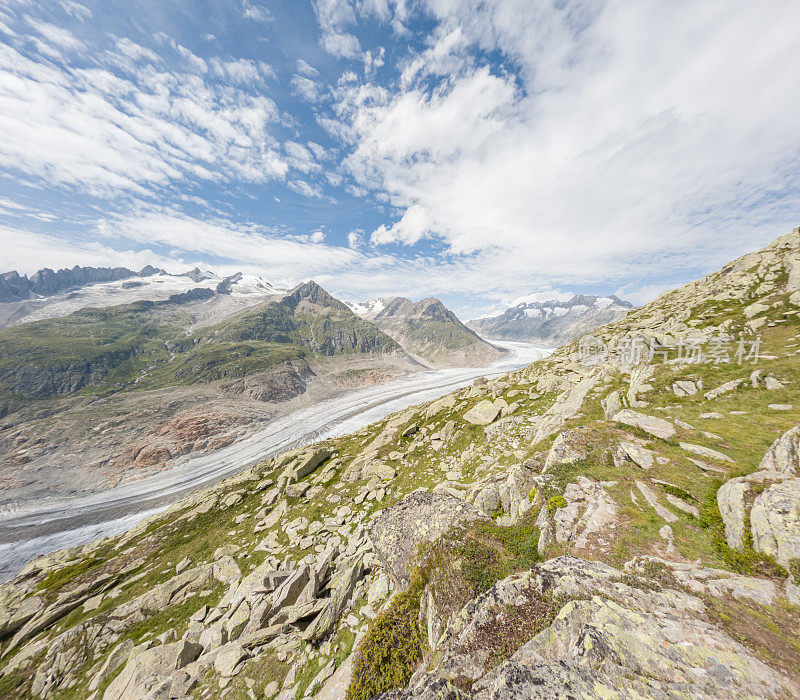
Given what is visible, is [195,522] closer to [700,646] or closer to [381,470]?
[381,470]

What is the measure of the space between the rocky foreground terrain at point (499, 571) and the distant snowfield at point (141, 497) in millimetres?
58332

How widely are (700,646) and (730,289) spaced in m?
82.6

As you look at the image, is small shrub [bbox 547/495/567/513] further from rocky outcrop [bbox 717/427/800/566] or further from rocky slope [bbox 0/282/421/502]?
rocky slope [bbox 0/282/421/502]

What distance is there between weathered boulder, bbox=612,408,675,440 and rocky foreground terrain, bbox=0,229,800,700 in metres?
0.19

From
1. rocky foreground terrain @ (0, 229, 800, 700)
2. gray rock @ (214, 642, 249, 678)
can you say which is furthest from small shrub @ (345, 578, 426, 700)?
gray rock @ (214, 642, 249, 678)

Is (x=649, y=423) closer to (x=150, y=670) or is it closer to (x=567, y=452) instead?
(x=567, y=452)

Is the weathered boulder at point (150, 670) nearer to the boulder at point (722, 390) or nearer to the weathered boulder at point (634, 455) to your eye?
the weathered boulder at point (634, 455)

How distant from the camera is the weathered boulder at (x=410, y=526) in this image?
1354 cm

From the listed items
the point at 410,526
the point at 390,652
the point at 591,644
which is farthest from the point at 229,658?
the point at 591,644

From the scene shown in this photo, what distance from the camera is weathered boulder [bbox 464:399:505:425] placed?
35.6 metres

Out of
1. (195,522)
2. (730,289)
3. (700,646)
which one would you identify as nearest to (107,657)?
(195,522)

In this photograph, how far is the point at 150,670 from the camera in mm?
14867

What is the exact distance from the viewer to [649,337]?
39.1 meters

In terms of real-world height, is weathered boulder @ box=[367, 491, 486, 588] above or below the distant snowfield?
above
